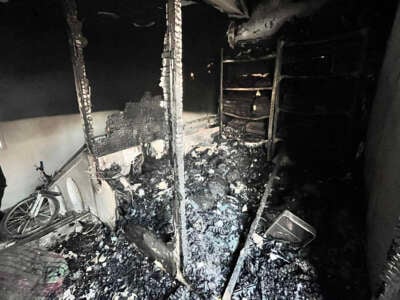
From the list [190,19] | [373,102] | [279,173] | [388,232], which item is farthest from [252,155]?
[190,19]

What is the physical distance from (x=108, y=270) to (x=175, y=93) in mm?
1622

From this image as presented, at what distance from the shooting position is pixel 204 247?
5.72 feet

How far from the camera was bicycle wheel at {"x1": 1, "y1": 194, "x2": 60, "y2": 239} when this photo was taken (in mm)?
1963

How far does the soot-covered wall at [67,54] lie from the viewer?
2.16 m

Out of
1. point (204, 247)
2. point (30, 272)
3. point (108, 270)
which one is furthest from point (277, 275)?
point (30, 272)

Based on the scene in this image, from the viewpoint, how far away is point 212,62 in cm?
387

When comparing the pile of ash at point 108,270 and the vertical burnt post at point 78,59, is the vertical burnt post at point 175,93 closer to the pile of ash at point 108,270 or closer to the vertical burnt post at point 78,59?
the pile of ash at point 108,270

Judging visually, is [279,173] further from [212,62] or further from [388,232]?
[212,62]

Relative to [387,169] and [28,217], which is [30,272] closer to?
[28,217]

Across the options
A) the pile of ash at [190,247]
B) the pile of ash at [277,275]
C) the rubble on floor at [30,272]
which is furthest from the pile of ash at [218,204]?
the rubble on floor at [30,272]

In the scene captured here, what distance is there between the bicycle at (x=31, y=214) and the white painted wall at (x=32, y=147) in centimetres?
42

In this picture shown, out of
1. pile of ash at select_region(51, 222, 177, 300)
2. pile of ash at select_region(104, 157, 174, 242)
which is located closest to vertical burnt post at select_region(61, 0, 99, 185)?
pile of ash at select_region(104, 157, 174, 242)

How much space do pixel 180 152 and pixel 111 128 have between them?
1.50m

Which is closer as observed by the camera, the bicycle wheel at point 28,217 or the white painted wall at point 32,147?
the bicycle wheel at point 28,217
